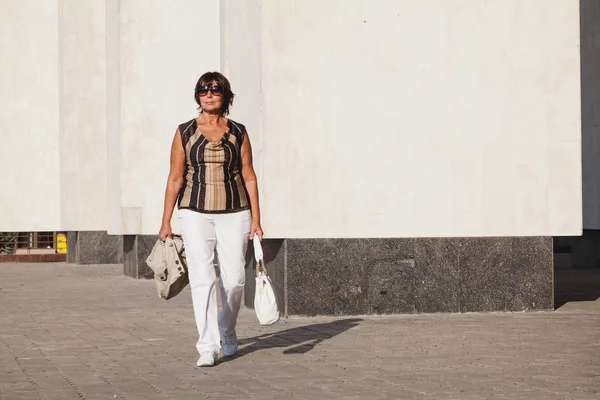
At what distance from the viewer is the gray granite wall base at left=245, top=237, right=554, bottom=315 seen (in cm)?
1281

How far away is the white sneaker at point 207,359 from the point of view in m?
9.03

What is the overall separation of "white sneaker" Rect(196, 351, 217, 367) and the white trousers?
3 cm

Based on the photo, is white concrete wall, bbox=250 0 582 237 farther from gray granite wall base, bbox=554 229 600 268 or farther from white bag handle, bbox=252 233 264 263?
gray granite wall base, bbox=554 229 600 268

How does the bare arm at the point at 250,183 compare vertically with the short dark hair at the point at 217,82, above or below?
below

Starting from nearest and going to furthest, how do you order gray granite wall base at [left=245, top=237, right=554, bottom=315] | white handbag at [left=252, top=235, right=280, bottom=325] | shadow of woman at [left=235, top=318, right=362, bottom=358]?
white handbag at [left=252, top=235, right=280, bottom=325] → shadow of woman at [left=235, top=318, right=362, bottom=358] → gray granite wall base at [left=245, top=237, right=554, bottom=315]

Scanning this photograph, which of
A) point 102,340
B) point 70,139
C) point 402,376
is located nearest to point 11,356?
point 102,340

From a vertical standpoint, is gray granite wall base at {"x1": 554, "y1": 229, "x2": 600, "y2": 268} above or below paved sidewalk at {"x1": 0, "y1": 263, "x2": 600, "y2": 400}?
above

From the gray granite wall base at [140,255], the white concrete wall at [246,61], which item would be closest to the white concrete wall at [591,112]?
the gray granite wall base at [140,255]

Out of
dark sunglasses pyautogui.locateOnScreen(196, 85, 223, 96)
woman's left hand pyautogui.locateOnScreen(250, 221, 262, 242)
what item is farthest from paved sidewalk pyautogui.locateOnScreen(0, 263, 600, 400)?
dark sunglasses pyautogui.locateOnScreen(196, 85, 223, 96)

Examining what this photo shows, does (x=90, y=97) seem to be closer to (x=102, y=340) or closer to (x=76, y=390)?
(x=102, y=340)

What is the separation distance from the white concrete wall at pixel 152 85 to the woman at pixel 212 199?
11770mm

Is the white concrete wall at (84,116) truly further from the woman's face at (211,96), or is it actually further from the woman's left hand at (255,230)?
the woman's left hand at (255,230)

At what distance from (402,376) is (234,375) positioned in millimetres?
1130

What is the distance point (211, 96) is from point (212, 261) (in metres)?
1.22
